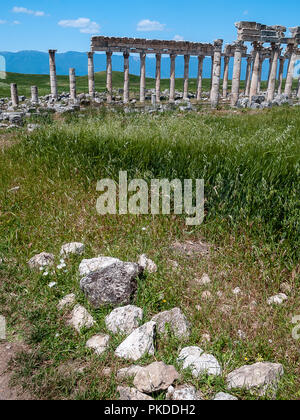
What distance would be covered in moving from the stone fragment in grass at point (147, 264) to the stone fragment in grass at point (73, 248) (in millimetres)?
762

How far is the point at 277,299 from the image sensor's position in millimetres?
3602

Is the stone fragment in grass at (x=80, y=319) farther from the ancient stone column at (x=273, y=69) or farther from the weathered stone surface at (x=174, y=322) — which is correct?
the ancient stone column at (x=273, y=69)

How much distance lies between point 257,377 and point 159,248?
2.12m

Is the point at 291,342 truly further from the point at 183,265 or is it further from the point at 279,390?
the point at 183,265

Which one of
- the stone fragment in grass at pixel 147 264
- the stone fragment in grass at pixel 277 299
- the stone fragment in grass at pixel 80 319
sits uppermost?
the stone fragment in grass at pixel 147 264

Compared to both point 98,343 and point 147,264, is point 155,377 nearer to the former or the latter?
point 98,343

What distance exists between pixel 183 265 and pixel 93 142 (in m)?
4.16

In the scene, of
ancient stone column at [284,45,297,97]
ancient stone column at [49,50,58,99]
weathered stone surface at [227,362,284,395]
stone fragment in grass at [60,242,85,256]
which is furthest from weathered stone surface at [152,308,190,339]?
ancient stone column at [284,45,297,97]

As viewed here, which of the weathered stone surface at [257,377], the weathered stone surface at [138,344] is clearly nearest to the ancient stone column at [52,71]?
the weathered stone surface at [138,344]

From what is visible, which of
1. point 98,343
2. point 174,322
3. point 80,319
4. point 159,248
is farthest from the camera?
point 159,248

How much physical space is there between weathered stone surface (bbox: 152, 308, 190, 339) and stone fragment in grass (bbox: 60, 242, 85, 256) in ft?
4.74

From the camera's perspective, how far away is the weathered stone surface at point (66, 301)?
3.56m

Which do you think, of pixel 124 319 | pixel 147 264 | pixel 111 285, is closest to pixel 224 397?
pixel 124 319
